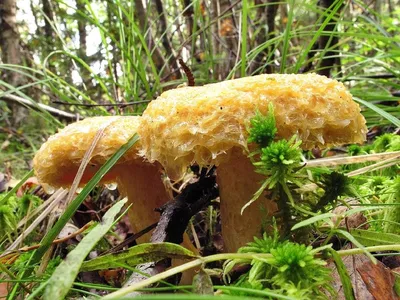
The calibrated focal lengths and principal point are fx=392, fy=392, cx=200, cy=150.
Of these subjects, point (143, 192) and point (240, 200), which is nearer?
point (240, 200)

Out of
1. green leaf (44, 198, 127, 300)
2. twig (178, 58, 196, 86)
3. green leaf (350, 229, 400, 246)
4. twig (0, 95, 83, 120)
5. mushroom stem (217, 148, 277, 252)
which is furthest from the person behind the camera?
twig (0, 95, 83, 120)

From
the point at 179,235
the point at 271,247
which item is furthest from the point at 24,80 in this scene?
the point at 271,247

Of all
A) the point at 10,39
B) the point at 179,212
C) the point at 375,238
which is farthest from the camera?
A: the point at 10,39

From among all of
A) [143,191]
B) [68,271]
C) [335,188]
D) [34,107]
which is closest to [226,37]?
[34,107]

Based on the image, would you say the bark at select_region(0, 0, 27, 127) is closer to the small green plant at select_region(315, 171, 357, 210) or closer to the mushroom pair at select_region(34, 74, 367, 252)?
the mushroom pair at select_region(34, 74, 367, 252)

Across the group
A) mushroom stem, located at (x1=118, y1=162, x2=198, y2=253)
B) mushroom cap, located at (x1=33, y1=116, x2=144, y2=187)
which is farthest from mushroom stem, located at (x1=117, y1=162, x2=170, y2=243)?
mushroom cap, located at (x1=33, y1=116, x2=144, y2=187)

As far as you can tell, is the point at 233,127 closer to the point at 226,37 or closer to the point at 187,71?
the point at 187,71
